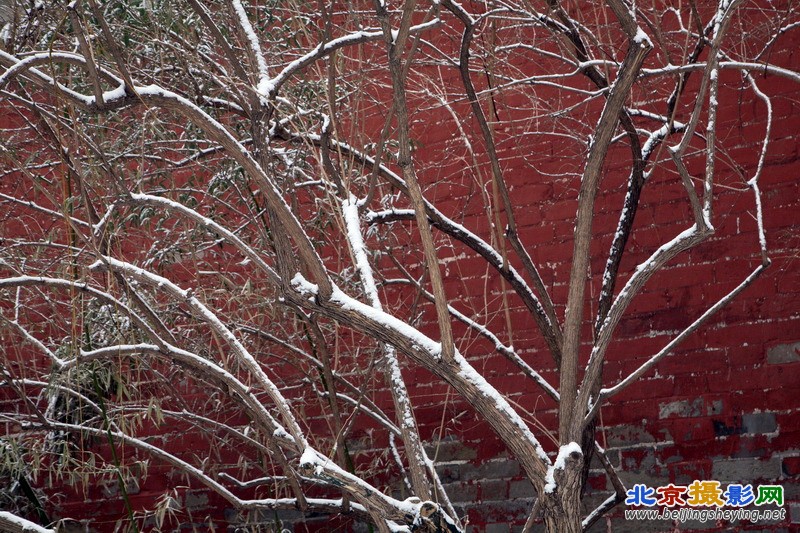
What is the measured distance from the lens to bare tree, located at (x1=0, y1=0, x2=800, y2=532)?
1.73 metres

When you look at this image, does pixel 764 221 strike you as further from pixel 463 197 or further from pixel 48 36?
pixel 48 36

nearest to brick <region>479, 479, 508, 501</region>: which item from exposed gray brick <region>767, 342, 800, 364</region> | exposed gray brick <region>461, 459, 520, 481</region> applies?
exposed gray brick <region>461, 459, 520, 481</region>

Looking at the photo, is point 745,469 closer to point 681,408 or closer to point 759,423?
point 759,423

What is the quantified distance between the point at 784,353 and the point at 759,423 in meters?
0.25

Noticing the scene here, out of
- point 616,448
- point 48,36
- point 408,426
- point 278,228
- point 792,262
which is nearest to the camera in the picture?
point 278,228

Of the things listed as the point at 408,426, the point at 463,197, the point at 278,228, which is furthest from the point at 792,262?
the point at 278,228

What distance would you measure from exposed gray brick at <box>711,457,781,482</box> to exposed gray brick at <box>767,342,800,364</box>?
325mm

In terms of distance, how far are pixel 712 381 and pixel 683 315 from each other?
244mm

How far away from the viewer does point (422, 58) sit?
10.2 ft

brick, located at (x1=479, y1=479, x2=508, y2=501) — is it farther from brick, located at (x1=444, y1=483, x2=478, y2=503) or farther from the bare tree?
the bare tree

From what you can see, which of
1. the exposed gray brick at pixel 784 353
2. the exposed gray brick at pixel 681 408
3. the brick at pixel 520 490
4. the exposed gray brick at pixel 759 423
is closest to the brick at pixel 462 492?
the brick at pixel 520 490

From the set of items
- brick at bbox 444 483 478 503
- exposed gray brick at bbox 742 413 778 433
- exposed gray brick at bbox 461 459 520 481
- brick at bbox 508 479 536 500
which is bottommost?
brick at bbox 444 483 478 503

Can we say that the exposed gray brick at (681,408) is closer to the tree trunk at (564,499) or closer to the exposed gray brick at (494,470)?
the exposed gray brick at (494,470)

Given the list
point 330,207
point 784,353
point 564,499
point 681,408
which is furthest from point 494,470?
point 564,499
